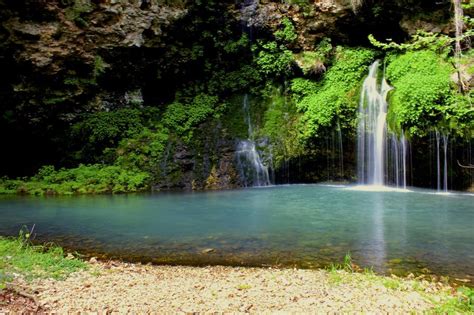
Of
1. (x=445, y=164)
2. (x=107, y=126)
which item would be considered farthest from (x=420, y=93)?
(x=107, y=126)

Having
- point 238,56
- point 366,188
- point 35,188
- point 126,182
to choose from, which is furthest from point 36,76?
point 366,188

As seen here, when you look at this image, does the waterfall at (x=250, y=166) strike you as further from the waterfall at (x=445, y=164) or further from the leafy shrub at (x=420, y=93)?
the waterfall at (x=445, y=164)

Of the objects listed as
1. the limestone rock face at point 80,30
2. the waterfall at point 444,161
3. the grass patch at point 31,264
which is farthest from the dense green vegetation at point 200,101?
the grass patch at point 31,264

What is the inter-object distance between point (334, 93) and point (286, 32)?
410 centimetres

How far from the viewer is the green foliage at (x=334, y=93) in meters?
15.8

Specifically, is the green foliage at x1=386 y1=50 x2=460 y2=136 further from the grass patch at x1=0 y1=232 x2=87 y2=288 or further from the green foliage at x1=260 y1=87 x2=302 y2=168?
the grass patch at x1=0 y1=232 x2=87 y2=288

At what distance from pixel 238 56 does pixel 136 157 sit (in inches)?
280

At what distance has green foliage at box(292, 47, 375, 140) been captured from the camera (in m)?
15.8

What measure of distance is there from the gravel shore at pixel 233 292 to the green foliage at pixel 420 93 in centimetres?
1003

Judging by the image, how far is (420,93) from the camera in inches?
528

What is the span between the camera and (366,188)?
563 inches

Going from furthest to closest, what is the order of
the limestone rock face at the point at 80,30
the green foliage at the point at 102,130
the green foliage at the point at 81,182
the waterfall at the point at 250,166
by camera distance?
the green foliage at the point at 102,130 < the waterfall at the point at 250,166 < the green foliage at the point at 81,182 < the limestone rock face at the point at 80,30

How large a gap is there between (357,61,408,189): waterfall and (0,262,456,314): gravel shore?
1021cm

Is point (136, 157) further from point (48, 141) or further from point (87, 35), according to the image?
point (87, 35)
